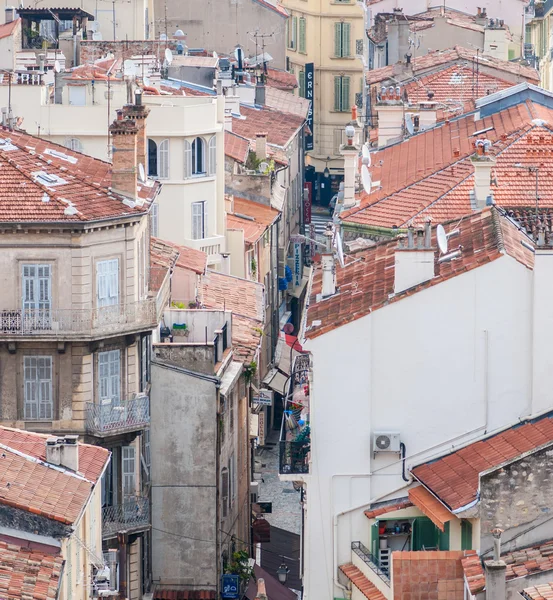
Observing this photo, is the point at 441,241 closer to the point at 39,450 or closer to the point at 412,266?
the point at 412,266

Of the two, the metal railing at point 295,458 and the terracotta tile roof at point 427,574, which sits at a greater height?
the metal railing at point 295,458

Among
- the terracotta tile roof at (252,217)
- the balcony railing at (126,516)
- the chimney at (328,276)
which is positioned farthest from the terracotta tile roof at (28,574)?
the terracotta tile roof at (252,217)

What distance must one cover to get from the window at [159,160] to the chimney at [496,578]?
37669mm

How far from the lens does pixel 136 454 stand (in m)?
57.6

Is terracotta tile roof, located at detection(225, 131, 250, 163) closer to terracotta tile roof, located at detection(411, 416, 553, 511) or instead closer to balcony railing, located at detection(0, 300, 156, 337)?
balcony railing, located at detection(0, 300, 156, 337)

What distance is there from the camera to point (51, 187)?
56188mm

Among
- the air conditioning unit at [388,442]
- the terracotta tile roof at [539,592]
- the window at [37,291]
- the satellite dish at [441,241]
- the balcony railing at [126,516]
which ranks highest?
the satellite dish at [441,241]

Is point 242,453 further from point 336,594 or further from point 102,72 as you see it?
point 102,72

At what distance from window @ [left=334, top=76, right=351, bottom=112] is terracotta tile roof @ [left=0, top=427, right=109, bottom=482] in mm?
92518

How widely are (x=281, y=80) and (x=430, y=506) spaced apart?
78971 millimetres

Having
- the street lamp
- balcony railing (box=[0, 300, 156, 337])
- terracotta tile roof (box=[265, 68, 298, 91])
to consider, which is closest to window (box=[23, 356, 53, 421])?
balcony railing (box=[0, 300, 156, 337])

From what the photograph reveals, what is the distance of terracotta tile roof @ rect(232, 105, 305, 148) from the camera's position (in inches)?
3816

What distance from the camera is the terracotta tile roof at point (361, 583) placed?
151ft

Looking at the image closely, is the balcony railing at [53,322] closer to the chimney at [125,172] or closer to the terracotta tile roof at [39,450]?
the chimney at [125,172]
